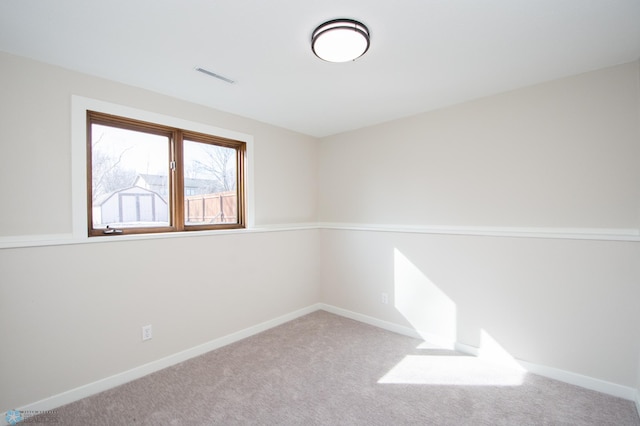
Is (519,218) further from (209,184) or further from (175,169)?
(175,169)

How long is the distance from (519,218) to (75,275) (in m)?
3.62

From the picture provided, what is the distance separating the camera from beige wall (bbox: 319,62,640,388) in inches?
86.0

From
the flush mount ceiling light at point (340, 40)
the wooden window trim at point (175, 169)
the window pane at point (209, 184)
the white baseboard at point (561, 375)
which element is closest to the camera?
the flush mount ceiling light at point (340, 40)

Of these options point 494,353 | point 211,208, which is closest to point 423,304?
point 494,353

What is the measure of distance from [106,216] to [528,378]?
372cm

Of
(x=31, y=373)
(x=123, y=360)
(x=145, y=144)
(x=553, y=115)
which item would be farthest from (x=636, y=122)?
(x=31, y=373)

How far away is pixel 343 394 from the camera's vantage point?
7.26 ft

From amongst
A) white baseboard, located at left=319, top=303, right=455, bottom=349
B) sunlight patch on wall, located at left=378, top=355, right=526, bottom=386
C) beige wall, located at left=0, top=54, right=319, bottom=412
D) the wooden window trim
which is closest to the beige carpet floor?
sunlight patch on wall, located at left=378, top=355, right=526, bottom=386

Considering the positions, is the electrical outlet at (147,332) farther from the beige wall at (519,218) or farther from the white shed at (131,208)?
the beige wall at (519,218)

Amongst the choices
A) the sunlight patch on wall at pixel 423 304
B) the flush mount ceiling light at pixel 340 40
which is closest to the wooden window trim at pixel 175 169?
the flush mount ceiling light at pixel 340 40

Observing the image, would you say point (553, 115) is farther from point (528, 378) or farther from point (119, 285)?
point (119, 285)

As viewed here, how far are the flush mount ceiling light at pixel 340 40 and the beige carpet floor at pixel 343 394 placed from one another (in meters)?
2.39

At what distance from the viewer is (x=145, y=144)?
8.70ft

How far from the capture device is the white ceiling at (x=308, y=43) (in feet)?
5.10
